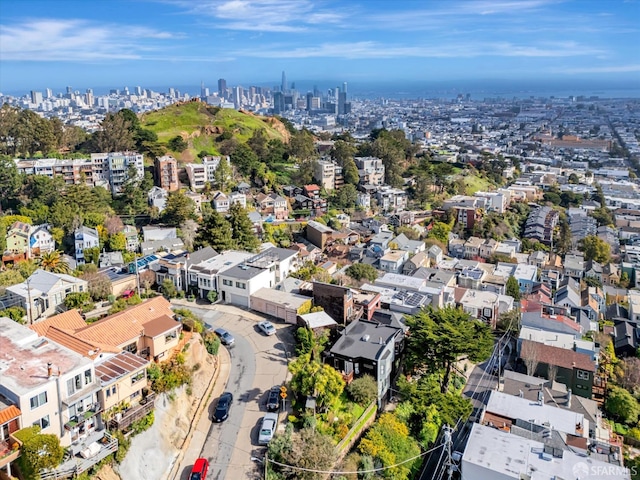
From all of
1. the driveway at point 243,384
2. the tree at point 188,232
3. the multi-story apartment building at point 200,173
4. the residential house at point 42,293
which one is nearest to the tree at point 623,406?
the driveway at point 243,384

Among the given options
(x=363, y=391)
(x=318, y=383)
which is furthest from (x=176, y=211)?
(x=318, y=383)

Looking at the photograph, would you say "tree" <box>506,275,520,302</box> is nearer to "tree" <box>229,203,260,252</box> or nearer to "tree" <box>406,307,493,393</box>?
"tree" <box>406,307,493,393</box>

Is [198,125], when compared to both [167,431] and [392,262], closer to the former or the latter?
[392,262]

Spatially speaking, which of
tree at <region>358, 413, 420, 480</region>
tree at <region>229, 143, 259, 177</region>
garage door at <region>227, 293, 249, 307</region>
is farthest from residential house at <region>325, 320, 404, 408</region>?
tree at <region>229, 143, 259, 177</region>

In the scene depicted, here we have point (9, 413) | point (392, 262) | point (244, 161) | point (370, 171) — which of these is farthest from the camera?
point (370, 171)

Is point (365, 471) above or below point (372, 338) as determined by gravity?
below

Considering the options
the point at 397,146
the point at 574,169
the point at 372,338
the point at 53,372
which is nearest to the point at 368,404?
the point at 372,338

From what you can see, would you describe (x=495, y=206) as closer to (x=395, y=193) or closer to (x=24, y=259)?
(x=395, y=193)

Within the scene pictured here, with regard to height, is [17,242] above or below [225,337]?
above
